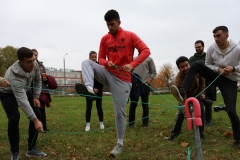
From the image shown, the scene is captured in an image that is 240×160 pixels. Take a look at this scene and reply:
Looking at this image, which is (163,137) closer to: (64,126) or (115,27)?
(115,27)

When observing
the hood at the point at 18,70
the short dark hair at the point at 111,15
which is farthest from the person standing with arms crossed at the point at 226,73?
the hood at the point at 18,70

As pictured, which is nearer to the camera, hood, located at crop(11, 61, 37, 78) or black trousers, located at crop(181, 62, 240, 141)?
hood, located at crop(11, 61, 37, 78)

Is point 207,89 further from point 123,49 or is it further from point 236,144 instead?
point 123,49

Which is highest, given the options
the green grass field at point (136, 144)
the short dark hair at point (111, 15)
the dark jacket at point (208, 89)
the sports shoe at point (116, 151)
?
the short dark hair at point (111, 15)

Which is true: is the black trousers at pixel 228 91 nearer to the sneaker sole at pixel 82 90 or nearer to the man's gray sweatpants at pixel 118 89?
the man's gray sweatpants at pixel 118 89

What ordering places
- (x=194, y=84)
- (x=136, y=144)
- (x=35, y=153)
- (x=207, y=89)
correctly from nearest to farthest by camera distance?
1. (x=35, y=153)
2. (x=136, y=144)
3. (x=194, y=84)
4. (x=207, y=89)

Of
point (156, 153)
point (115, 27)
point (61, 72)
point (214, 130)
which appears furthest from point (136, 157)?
point (61, 72)

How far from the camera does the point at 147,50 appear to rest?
411 centimetres

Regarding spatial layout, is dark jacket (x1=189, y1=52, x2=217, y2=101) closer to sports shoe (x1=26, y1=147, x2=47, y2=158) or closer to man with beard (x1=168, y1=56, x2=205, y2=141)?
man with beard (x1=168, y1=56, x2=205, y2=141)

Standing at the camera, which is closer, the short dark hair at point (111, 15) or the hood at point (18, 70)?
the hood at point (18, 70)

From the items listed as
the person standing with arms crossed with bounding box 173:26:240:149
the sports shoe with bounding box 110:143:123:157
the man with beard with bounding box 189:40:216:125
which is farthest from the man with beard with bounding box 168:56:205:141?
the man with beard with bounding box 189:40:216:125

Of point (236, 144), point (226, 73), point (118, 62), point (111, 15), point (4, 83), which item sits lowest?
point (236, 144)

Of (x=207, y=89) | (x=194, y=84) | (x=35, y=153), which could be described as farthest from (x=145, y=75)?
(x=35, y=153)

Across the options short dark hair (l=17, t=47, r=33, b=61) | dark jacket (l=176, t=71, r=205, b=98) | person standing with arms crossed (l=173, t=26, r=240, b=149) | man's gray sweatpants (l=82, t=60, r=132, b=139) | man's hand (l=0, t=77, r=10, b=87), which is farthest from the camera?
dark jacket (l=176, t=71, r=205, b=98)
